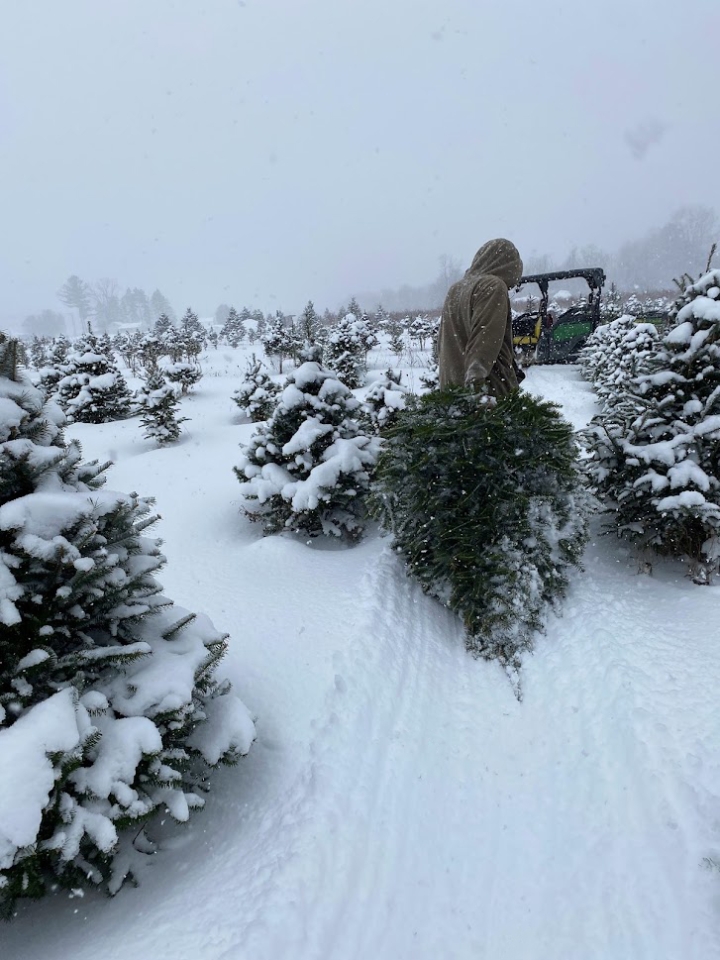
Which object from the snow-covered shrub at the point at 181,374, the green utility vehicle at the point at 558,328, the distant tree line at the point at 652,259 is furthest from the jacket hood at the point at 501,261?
the distant tree line at the point at 652,259

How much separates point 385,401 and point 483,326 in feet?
14.6

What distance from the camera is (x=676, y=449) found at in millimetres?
3922

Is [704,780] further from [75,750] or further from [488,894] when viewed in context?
[75,750]

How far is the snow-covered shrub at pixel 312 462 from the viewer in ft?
17.0

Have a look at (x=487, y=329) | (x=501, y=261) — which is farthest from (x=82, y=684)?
(x=501, y=261)

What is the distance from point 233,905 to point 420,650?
196cm

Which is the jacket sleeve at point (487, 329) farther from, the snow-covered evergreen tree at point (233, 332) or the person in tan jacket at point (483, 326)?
the snow-covered evergreen tree at point (233, 332)

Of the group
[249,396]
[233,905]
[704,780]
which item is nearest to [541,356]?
[249,396]

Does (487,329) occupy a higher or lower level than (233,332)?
higher

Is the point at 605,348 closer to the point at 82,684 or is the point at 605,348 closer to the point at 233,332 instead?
the point at 82,684

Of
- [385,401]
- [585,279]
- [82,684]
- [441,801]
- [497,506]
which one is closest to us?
[82,684]

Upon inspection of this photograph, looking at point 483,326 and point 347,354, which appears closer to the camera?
point 483,326

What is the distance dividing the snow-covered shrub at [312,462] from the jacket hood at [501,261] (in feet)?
6.66

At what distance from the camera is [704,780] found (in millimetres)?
2318
